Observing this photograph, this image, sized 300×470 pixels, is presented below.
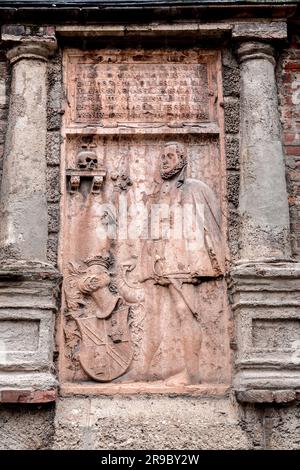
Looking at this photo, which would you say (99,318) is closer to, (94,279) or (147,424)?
(94,279)

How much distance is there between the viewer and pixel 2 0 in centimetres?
657

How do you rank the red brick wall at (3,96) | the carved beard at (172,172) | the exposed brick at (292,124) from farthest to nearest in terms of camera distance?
the red brick wall at (3,96)
the carved beard at (172,172)
the exposed brick at (292,124)

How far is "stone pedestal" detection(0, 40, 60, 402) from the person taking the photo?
565 centimetres

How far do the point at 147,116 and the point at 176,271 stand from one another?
1591 mm

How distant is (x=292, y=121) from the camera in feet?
21.7

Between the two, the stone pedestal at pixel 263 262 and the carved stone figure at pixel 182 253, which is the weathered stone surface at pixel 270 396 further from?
the carved stone figure at pixel 182 253

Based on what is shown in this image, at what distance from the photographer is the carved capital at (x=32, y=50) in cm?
661

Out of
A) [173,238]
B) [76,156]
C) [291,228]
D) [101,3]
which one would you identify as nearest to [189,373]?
[173,238]

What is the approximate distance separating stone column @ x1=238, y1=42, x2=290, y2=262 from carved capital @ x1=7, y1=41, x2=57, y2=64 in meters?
1.89

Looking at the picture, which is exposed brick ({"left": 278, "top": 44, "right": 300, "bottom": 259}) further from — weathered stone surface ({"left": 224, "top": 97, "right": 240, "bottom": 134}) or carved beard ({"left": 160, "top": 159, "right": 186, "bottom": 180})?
carved beard ({"left": 160, "top": 159, "right": 186, "bottom": 180})

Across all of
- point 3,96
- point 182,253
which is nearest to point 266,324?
point 182,253

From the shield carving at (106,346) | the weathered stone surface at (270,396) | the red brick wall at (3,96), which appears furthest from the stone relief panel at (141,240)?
the red brick wall at (3,96)

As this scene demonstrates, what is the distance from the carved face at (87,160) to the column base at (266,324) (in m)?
1.69

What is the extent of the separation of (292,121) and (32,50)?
104 inches
